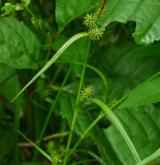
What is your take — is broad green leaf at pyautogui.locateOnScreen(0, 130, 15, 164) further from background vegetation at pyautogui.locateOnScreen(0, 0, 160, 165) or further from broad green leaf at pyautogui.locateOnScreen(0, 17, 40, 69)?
broad green leaf at pyautogui.locateOnScreen(0, 17, 40, 69)

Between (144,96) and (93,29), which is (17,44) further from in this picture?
(144,96)

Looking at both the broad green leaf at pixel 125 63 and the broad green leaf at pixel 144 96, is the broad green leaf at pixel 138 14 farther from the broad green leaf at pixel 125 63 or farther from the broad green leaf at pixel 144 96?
the broad green leaf at pixel 125 63

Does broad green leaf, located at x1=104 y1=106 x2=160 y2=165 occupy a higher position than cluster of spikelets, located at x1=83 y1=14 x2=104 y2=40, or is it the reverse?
cluster of spikelets, located at x1=83 y1=14 x2=104 y2=40

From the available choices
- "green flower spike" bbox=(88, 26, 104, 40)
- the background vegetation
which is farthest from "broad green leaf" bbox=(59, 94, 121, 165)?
"green flower spike" bbox=(88, 26, 104, 40)

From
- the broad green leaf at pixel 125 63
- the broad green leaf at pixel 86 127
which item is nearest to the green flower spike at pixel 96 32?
the broad green leaf at pixel 86 127

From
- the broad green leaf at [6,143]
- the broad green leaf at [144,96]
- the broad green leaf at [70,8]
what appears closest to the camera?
the broad green leaf at [144,96]

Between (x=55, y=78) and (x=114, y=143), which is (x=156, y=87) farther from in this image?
(x=55, y=78)

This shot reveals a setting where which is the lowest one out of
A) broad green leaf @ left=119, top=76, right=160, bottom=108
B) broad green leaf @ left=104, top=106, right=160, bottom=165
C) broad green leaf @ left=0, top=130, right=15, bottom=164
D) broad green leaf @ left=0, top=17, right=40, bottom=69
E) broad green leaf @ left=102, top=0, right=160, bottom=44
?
broad green leaf @ left=0, top=130, right=15, bottom=164
